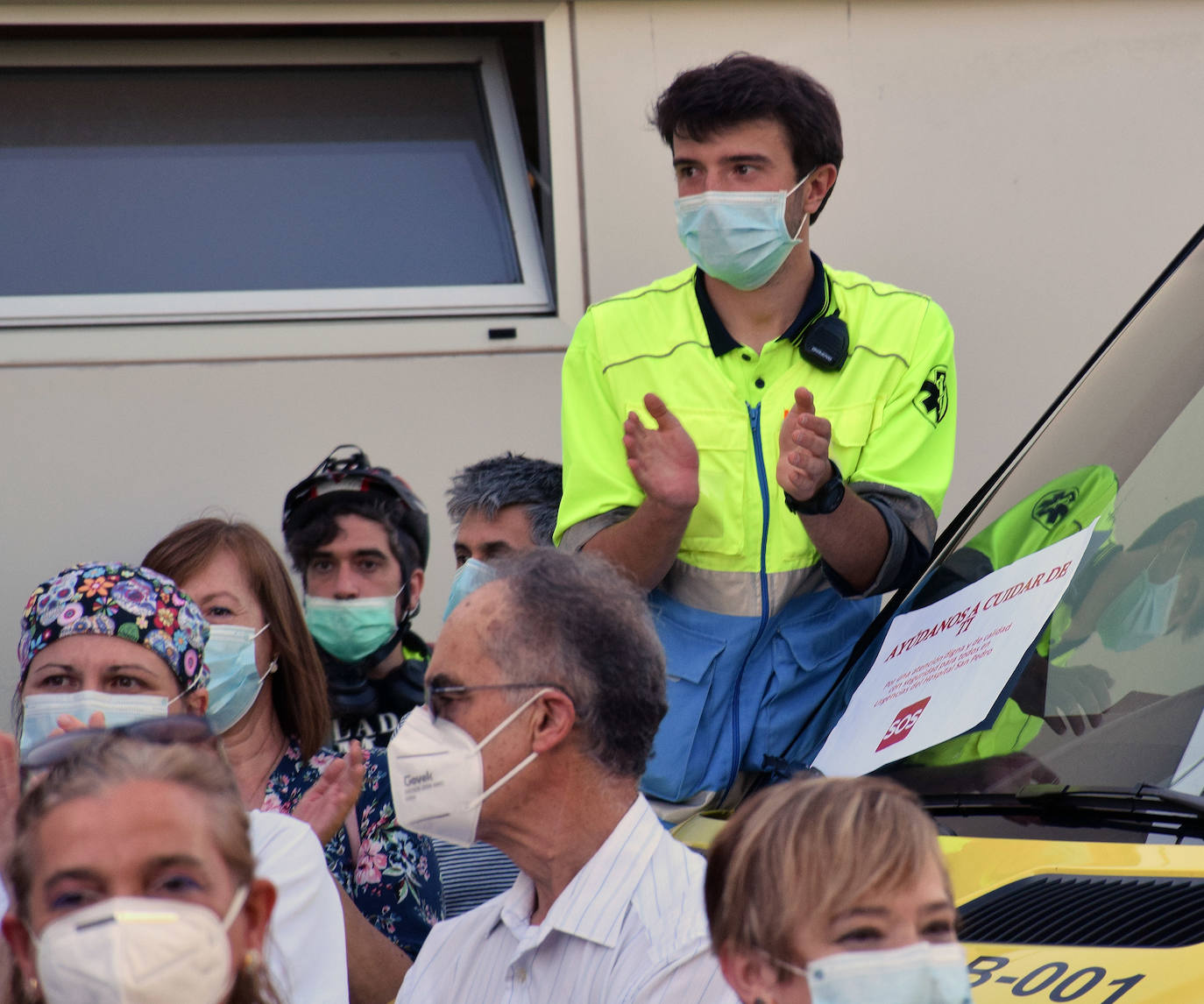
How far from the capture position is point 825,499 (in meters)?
3.41

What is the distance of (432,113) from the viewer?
6316 millimetres

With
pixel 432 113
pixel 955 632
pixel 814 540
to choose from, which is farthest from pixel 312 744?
pixel 432 113

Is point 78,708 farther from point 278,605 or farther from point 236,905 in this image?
point 236,905

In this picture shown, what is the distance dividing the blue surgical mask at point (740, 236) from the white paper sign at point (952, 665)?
0.93 m

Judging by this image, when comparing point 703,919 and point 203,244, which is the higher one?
point 203,244

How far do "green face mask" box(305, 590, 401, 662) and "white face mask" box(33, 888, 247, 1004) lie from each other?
286 cm

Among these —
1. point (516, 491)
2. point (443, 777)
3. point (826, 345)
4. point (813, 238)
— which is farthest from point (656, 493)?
point (813, 238)

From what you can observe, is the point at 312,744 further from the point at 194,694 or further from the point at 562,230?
the point at 562,230

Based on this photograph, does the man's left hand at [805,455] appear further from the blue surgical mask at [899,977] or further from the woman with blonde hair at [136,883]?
the blue surgical mask at [899,977]

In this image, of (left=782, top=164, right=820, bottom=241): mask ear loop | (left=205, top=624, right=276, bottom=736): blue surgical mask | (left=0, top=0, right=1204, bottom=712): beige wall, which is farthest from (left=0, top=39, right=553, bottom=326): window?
(left=782, top=164, right=820, bottom=241): mask ear loop

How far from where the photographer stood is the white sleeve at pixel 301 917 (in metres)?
2.89

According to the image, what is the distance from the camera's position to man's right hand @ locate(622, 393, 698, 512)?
11.4 feet

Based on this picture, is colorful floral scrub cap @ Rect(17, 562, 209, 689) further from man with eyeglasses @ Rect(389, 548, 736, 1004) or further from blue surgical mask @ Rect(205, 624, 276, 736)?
man with eyeglasses @ Rect(389, 548, 736, 1004)

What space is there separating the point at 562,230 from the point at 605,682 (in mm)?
3245
